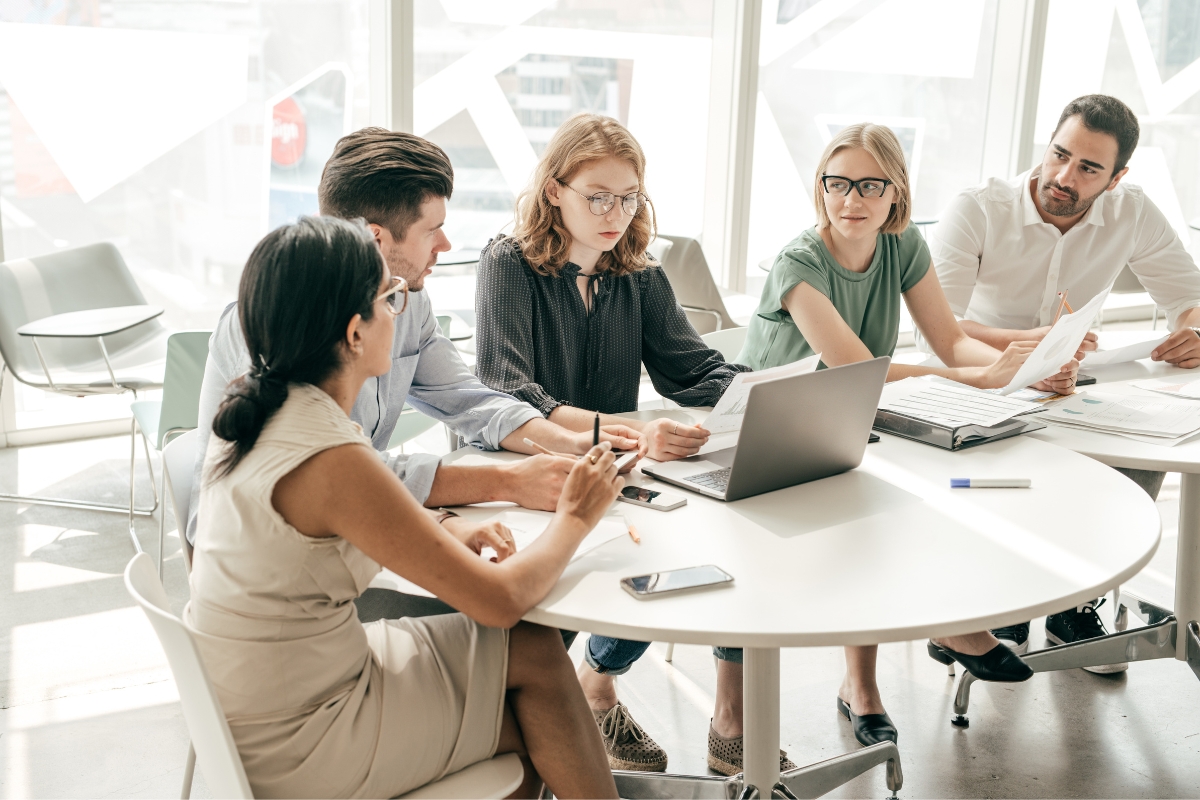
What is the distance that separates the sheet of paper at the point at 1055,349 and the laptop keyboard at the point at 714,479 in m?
0.73

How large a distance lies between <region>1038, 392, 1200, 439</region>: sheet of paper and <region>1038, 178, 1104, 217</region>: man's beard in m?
0.77

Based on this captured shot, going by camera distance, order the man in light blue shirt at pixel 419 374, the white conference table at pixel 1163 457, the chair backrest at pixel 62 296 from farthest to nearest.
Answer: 1. the chair backrest at pixel 62 296
2. the white conference table at pixel 1163 457
3. the man in light blue shirt at pixel 419 374

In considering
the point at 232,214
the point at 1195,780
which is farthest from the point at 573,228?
the point at 232,214

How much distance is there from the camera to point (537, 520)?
161 centimetres

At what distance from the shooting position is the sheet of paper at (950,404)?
80.3 inches

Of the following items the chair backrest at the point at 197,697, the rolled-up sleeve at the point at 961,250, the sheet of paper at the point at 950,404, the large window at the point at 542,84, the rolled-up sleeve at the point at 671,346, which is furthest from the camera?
the large window at the point at 542,84

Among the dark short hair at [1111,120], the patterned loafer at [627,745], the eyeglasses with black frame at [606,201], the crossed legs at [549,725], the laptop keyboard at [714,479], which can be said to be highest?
the dark short hair at [1111,120]

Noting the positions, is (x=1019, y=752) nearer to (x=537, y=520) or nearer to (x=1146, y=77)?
(x=537, y=520)

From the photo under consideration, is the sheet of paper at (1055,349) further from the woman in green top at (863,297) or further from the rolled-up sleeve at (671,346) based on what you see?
the rolled-up sleeve at (671,346)

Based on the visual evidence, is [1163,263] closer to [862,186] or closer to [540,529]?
[862,186]

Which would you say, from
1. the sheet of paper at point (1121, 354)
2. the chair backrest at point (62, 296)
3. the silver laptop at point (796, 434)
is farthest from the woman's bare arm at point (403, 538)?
the chair backrest at point (62, 296)

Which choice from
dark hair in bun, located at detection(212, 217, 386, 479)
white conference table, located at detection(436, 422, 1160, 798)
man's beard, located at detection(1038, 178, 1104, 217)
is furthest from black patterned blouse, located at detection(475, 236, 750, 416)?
man's beard, located at detection(1038, 178, 1104, 217)

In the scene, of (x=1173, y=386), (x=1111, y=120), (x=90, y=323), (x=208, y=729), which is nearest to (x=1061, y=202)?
(x=1111, y=120)

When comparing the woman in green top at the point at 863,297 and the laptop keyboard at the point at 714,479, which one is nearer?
the laptop keyboard at the point at 714,479
